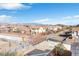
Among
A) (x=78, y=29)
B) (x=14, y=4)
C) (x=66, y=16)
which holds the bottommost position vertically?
(x=78, y=29)

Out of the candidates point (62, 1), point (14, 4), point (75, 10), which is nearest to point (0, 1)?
point (14, 4)

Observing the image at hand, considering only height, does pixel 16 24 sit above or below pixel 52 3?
below

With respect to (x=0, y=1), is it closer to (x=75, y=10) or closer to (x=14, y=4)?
(x=14, y=4)

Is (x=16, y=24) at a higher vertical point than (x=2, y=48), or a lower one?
higher

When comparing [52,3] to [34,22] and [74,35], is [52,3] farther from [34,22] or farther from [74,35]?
[74,35]

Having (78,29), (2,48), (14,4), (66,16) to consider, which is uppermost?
(14,4)

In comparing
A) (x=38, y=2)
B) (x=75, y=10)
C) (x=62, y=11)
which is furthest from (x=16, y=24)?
(x=75, y=10)
